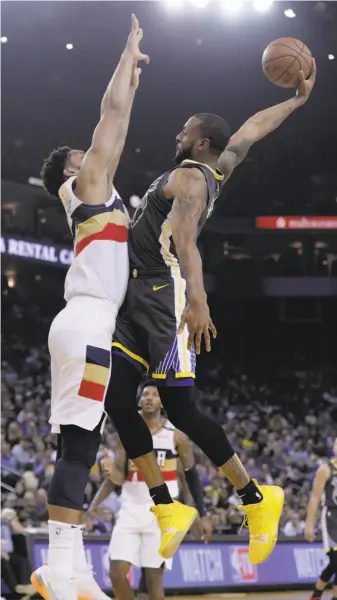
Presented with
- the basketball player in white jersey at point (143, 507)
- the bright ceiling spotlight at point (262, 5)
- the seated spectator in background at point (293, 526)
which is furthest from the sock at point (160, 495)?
the bright ceiling spotlight at point (262, 5)

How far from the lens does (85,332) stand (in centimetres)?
460

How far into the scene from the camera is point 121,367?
497cm

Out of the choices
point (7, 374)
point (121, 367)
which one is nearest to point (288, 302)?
point (7, 374)

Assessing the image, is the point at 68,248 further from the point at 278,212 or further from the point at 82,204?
the point at 82,204

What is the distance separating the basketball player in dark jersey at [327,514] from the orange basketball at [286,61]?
15.0ft

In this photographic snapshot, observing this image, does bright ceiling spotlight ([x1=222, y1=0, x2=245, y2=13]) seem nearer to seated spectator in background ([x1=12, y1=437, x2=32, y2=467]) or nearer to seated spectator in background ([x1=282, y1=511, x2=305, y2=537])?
seated spectator in background ([x1=12, y1=437, x2=32, y2=467])

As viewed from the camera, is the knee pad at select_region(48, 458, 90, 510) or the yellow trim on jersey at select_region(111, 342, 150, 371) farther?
the yellow trim on jersey at select_region(111, 342, 150, 371)

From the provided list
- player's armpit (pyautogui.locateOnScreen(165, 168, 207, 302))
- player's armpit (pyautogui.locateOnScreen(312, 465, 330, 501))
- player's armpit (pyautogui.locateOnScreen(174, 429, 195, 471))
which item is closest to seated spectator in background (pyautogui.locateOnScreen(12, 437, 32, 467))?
player's armpit (pyautogui.locateOnScreen(312, 465, 330, 501))

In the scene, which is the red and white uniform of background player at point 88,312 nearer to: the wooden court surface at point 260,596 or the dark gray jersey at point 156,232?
the dark gray jersey at point 156,232

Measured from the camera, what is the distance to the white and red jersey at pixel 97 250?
475 centimetres

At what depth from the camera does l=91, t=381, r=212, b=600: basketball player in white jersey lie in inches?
318

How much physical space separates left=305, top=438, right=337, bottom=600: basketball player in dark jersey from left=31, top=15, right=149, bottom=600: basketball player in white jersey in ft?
17.3

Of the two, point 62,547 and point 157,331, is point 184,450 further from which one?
point 62,547

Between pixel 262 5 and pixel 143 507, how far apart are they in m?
11.8
